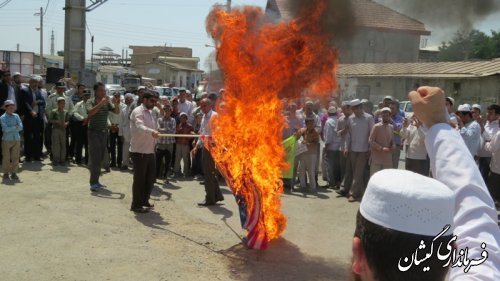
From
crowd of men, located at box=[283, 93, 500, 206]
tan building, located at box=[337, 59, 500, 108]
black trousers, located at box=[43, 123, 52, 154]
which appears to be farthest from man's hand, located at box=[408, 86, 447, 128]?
tan building, located at box=[337, 59, 500, 108]

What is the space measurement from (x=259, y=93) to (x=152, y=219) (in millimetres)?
2689

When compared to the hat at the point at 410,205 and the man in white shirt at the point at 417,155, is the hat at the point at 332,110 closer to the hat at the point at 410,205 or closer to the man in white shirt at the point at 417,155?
the man in white shirt at the point at 417,155

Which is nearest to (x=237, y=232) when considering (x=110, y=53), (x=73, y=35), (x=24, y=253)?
(x=24, y=253)

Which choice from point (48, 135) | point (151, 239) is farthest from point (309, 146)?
point (48, 135)

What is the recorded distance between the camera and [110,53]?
68.7 m

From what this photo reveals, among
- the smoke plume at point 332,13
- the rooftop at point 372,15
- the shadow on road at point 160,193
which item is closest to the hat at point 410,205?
the smoke plume at point 332,13

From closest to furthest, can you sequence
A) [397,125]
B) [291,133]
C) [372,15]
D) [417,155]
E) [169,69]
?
[372,15] → [417,155] → [397,125] → [291,133] → [169,69]

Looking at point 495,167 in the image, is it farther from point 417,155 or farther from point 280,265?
point 280,265

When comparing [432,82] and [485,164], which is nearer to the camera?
[485,164]

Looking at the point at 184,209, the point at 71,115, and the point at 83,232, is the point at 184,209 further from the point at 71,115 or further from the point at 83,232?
the point at 71,115

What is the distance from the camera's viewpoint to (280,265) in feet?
17.9

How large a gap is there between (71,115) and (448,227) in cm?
1075

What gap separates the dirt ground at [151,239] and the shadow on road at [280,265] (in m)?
0.01

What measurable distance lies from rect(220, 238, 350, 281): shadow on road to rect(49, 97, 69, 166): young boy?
6454mm
